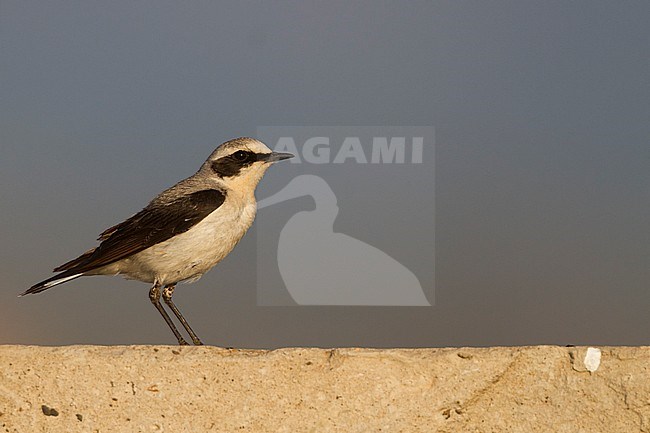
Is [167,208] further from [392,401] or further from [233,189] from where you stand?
[392,401]

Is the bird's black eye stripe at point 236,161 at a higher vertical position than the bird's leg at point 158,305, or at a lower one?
higher

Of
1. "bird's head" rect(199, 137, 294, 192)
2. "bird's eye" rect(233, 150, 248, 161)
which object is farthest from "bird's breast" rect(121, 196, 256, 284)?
"bird's eye" rect(233, 150, 248, 161)

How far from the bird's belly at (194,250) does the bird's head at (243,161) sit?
271mm

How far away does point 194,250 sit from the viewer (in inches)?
219

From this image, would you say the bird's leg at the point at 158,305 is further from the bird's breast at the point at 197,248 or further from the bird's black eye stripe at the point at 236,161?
the bird's black eye stripe at the point at 236,161

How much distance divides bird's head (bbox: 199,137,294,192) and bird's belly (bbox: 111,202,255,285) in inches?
10.7

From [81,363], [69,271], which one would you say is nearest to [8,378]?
[81,363]

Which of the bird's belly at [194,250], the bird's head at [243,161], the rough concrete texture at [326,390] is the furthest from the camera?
the bird's head at [243,161]

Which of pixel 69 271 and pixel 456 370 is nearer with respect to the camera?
pixel 456 370

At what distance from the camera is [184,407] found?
502 cm

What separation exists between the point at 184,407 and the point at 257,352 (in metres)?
0.56

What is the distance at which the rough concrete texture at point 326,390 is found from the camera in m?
5.02

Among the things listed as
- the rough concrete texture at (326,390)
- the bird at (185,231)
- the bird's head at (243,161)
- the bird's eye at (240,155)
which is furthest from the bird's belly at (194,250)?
the rough concrete texture at (326,390)

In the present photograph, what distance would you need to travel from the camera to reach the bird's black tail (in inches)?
226
